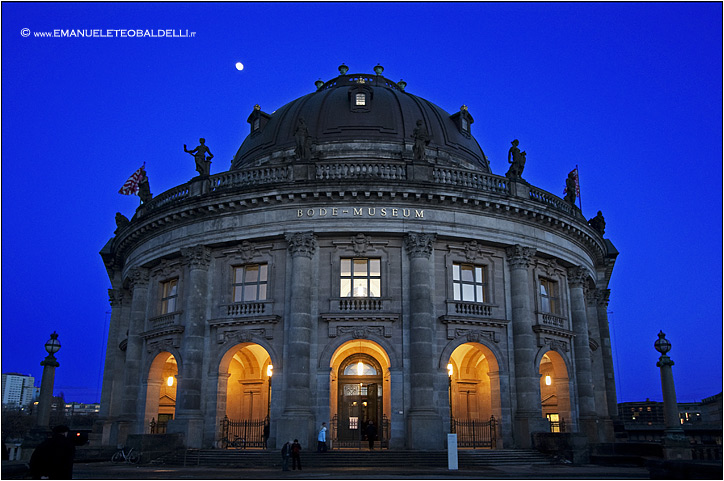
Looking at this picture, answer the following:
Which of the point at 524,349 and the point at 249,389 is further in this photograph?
the point at 249,389

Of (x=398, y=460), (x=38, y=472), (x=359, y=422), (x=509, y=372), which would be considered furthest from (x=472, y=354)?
(x=38, y=472)

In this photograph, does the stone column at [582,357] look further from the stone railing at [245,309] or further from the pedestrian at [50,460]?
the pedestrian at [50,460]

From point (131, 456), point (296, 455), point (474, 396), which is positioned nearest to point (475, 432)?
point (474, 396)

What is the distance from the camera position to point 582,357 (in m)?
36.1

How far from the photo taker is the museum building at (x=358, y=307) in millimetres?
30391

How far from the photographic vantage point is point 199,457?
2745cm

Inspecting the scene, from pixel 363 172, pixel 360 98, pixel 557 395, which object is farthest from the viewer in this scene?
pixel 360 98

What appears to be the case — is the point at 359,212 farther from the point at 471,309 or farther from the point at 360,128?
the point at 360,128

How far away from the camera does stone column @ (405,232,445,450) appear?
2852 cm

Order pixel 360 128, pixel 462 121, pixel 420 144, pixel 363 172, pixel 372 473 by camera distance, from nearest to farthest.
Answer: pixel 372 473 → pixel 363 172 → pixel 420 144 → pixel 360 128 → pixel 462 121

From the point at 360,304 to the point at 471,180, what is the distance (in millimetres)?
8696

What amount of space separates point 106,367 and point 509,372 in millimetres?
25917

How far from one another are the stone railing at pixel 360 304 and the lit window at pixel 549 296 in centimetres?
995

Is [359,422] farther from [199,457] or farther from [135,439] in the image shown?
[135,439]
